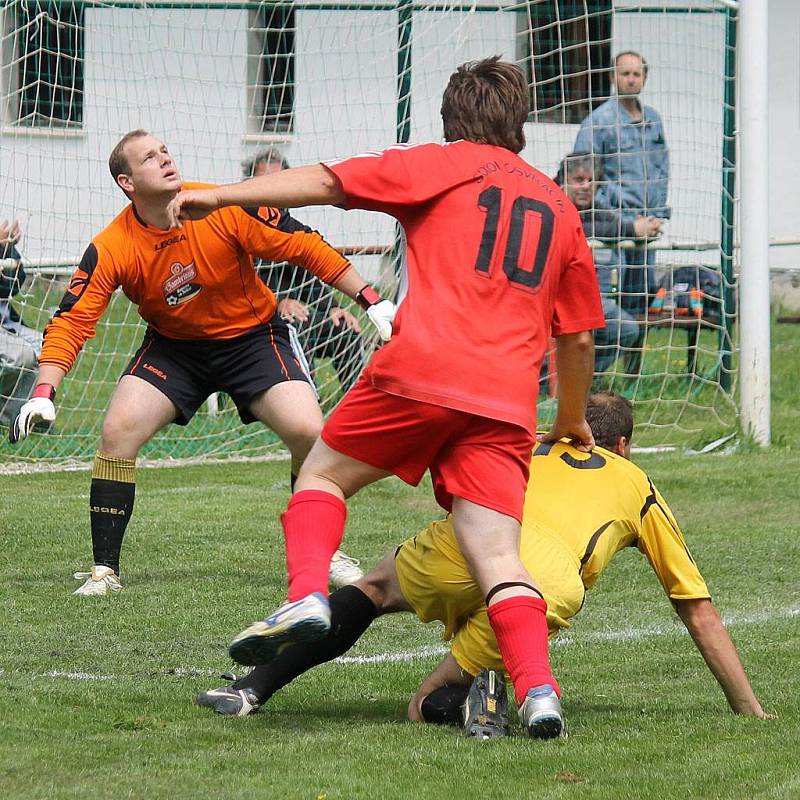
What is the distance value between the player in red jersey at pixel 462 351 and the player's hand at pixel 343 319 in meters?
6.83

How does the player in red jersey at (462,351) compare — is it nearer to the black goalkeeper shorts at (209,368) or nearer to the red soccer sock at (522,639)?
the red soccer sock at (522,639)

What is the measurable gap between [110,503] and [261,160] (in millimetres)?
4843

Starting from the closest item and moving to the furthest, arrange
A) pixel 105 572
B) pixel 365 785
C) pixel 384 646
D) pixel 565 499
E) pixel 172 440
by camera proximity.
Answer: pixel 365 785, pixel 565 499, pixel 384 646, pixel 105 572, pixel 172 440

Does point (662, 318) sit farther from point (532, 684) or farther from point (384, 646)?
point (532, 684)

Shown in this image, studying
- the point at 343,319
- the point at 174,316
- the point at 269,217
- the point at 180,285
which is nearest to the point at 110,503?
the point at 174,316

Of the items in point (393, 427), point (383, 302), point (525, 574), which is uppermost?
point (383, 302)

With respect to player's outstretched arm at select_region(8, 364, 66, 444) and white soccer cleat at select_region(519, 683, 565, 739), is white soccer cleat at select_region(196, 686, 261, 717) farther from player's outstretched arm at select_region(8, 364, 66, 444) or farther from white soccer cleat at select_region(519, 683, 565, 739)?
player's outstretched arm at select_region(8, 364, 66, 444)

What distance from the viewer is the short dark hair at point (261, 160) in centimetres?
1059

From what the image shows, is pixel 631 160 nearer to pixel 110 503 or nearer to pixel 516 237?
pixel 110 503

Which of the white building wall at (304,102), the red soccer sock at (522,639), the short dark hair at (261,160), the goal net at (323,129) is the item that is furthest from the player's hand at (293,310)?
the red soccer sock at (522,639)

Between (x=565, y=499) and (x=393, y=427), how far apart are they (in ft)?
2.07

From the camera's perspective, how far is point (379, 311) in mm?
5547

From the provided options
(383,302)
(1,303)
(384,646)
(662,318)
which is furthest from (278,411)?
(662,318)

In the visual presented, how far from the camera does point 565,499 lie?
427 cm
